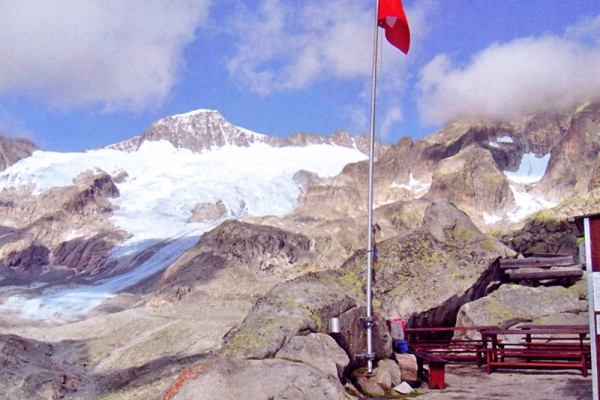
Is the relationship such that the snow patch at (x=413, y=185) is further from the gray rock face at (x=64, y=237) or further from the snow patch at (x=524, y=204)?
the gray rock face at (x=64, y=237)

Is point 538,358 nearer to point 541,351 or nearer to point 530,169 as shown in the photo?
point 541,351

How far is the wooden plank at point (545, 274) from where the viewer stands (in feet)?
62.0

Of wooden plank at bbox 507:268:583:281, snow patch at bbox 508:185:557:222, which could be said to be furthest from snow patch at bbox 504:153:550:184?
wooden plank at bbox 507:268:583:281

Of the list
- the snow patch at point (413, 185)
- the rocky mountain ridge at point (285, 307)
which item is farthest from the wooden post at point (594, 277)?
the snow patch at point (413, 185)

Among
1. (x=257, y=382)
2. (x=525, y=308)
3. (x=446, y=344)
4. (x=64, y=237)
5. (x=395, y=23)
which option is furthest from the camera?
(x=64, y=237)

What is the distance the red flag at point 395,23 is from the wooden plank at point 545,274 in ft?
26.9

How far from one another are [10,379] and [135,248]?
70.2m

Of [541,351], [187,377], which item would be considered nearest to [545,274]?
[541,351]

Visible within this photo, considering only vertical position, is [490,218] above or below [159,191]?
below

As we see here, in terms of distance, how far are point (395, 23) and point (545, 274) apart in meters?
9.39

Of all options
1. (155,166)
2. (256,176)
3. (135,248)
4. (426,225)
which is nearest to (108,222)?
(135,248)

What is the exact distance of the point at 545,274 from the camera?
19078 mm

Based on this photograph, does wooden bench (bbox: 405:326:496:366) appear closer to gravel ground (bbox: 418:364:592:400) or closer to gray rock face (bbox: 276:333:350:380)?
gravel ground (bbox: 418:364:592:400)

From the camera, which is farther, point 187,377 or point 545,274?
point 545,274
